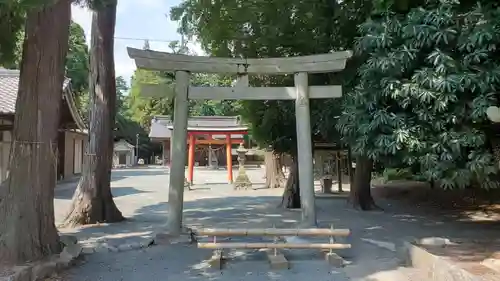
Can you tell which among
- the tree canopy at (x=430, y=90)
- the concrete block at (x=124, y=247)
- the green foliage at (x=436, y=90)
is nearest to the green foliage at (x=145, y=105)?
the concrete block at (x=124, y=247)

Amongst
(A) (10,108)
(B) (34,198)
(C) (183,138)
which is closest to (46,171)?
(B) (34,198)

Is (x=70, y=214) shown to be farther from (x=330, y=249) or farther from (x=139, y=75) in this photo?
(x=139, y=75)

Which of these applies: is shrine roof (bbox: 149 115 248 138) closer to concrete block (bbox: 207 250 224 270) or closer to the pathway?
the pathway

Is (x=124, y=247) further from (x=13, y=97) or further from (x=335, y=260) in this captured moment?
(x=13, y=97)

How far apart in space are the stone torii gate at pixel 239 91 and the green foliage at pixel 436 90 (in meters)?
1.70

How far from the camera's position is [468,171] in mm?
6023

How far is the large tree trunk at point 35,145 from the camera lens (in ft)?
19.1

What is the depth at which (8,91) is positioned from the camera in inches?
687

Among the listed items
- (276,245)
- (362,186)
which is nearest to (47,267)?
(276,245)

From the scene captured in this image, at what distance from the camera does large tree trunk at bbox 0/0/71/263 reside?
5.84 metres

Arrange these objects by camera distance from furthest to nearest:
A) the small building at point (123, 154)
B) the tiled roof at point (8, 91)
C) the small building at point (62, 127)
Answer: the small building at point (123, 154) → the small building at point (62, 127) → the tiled roof at point (8, 91)

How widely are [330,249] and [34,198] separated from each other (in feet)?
13.9

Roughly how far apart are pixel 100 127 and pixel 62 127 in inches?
520

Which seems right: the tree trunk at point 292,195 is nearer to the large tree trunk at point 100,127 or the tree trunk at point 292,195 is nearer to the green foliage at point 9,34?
the large tree trunk at point 100,127
